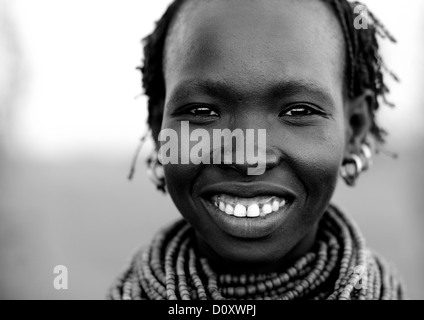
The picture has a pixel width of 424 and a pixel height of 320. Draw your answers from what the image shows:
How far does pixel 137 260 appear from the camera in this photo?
2.52 meters

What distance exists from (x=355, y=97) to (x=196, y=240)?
93 centimetres

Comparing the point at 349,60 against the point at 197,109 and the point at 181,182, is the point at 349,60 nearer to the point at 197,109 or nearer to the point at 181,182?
the point at 197,109

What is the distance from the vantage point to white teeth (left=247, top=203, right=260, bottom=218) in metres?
1.98

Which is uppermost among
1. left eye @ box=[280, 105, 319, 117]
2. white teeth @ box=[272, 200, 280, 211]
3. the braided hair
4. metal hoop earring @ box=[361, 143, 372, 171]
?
the braided hair

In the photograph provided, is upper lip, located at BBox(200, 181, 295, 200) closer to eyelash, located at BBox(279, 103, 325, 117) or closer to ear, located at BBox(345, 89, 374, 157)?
eyelash, located at BBox(279, 103, 325, 117)

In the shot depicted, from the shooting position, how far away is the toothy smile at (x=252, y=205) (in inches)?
78.4

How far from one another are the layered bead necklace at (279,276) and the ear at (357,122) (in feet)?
0.98

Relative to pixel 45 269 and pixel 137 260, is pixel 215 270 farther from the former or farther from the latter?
pixel 45 269

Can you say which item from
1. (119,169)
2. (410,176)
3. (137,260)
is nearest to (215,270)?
(137,260)

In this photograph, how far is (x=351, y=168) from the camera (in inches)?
Answer: 94.8

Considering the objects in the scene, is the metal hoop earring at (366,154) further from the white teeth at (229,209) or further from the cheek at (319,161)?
the white teeth at (229,209)

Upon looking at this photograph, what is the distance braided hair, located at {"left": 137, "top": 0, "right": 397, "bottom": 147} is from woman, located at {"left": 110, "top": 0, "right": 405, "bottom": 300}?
1 centimetres

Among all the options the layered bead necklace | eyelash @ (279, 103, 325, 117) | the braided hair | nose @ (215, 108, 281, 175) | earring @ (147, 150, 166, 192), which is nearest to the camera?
nose @ (215, 108, 281, 175)

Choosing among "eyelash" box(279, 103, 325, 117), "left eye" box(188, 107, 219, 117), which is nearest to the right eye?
"left eye" box(188, 107, 219, 117)
